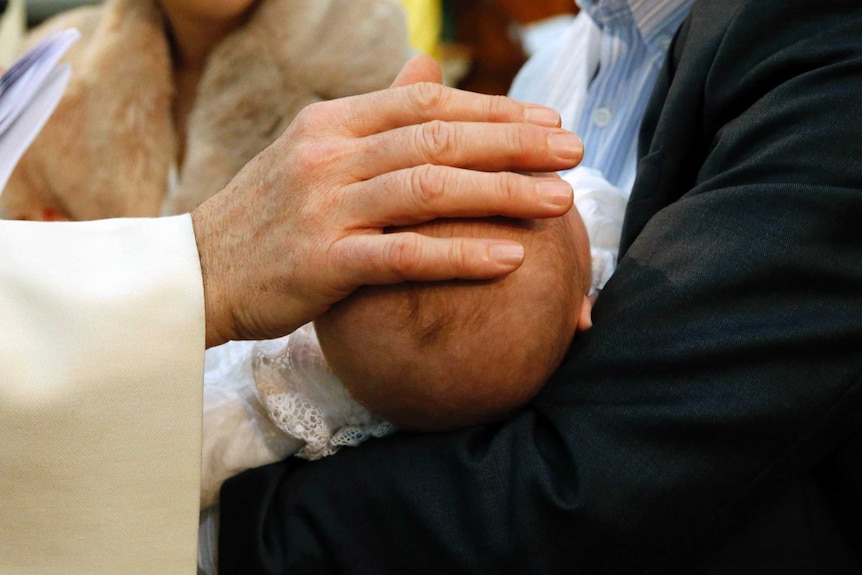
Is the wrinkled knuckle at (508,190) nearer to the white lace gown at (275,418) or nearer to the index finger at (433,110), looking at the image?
the index finger at (433,110)

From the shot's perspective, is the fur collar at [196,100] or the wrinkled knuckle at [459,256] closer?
the wrinkled knuckle at [459,256]

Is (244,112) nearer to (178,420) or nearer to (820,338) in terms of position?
(178,420)

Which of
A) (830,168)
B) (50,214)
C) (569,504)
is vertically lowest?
(50,214)

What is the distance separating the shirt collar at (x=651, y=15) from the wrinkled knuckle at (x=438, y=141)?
66cm

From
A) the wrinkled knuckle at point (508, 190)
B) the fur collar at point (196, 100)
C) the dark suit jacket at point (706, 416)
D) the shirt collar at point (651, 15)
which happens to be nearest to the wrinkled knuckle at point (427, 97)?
the wrinkled knuckle at point (508, 190)

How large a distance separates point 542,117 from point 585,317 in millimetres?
233

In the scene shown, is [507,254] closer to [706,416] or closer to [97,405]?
[706,416]

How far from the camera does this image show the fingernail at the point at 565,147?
2.69ft

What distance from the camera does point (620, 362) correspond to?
0.80 m

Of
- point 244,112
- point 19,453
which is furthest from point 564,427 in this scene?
point 244,112

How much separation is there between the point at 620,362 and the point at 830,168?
0.27 meters

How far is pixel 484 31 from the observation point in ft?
12.9

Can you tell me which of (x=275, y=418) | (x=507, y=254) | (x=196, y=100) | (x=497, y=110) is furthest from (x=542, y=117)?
(x=196, y=100)

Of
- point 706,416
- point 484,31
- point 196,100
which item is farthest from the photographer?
point 484,31
